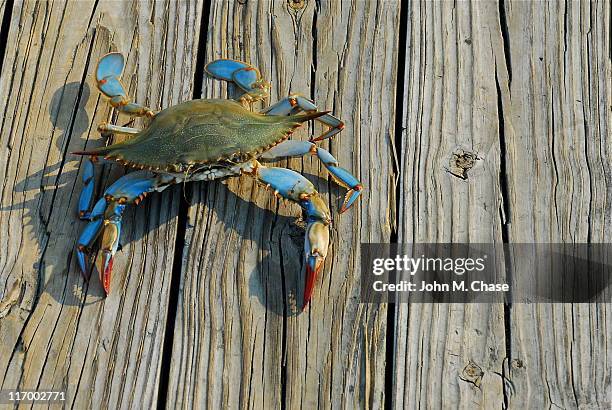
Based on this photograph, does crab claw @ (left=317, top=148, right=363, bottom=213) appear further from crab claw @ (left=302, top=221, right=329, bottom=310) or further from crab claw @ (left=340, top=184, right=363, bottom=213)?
crab claw @ (left=302, top=221, right=329, bottom=310)

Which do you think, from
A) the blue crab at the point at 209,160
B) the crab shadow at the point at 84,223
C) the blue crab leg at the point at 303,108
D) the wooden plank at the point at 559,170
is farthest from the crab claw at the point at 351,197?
the wooden plank at the point at 559,170

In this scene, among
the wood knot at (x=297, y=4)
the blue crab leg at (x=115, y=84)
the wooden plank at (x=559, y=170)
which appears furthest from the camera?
the wood knot at (x=297, y=4)

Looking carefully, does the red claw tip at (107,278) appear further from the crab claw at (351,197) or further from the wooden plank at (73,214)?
the crab claw at (351,197)

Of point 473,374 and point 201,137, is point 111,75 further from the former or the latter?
point 473,374

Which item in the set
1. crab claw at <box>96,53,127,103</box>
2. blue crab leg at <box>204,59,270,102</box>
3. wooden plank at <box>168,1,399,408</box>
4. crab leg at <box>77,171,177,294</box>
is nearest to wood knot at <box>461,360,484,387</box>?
wooden plank at <box>168,1,399,408</box>

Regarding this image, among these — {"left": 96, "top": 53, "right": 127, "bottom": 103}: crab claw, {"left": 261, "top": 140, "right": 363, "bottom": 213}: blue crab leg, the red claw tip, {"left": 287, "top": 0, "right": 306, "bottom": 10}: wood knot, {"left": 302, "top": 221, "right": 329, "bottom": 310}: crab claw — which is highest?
{"left": 287, "top": 0, "right": 306, "bottom": 10}: wood knot

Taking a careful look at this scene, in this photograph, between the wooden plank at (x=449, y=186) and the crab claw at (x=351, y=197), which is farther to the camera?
the crab claw at (x=351, y=197)

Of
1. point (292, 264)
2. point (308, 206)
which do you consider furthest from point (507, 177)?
point (292, 264)
